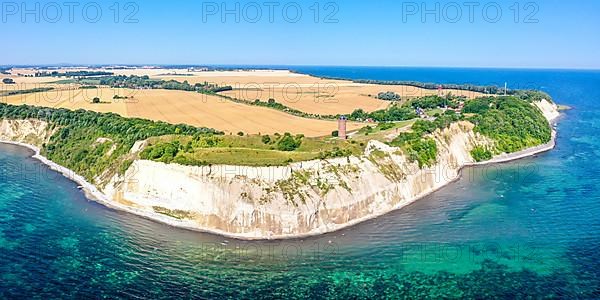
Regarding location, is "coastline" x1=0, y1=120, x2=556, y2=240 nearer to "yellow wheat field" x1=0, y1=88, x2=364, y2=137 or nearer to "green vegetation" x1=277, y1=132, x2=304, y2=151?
"green vegetation" x1=277, y1=132, x2=304, y2=151

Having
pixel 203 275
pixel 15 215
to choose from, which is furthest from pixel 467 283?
pixel 15 215

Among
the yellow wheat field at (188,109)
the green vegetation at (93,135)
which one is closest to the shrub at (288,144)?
the green vegetation at (93,135)

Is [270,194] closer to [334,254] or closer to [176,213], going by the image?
[334,254]

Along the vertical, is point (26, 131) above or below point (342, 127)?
below

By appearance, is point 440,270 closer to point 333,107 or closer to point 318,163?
point 318,163

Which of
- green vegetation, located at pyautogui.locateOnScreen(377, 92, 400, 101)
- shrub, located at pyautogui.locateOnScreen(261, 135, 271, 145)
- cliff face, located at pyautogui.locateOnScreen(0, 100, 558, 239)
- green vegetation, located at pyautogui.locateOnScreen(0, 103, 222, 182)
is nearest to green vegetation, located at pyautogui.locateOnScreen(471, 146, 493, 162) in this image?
cliff face, located at pyautogui.locateOnScreen(0, 100, 558, 239)

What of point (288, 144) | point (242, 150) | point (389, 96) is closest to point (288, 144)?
point (288, 144)
